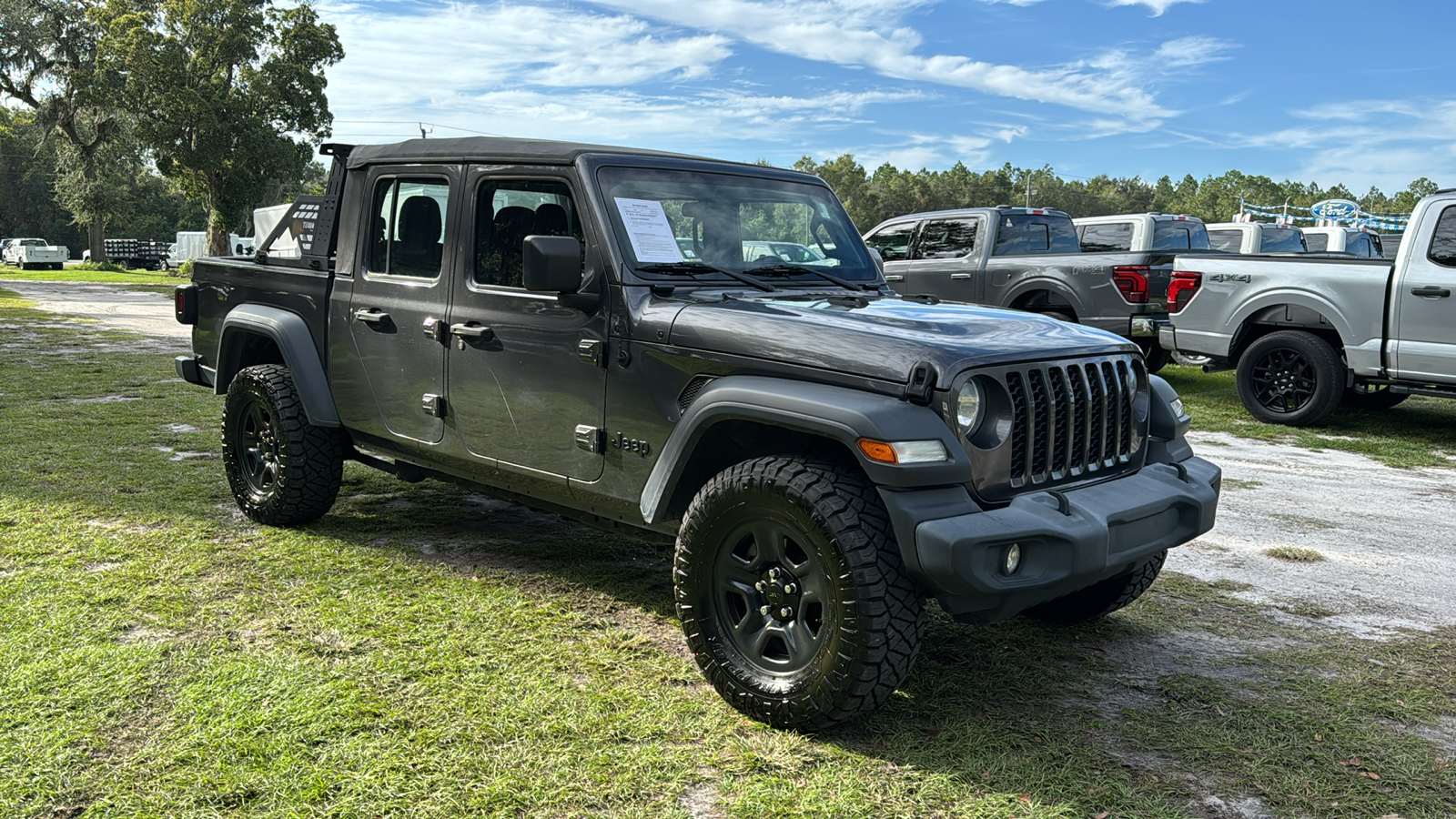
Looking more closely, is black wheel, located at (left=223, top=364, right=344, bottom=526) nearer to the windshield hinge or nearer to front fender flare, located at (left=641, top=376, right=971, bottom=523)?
front fender flare, located at (left=641, top=376, right=971, bottom=523)

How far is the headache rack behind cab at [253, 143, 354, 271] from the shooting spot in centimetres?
548

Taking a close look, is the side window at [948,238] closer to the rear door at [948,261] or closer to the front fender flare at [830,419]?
the rear door at [948,261]

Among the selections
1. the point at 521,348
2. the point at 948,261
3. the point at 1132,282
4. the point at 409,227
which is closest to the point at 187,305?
the point at 409,227

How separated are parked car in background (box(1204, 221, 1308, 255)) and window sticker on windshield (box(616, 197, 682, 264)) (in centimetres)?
1304

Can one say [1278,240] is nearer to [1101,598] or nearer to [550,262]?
[1101,598]

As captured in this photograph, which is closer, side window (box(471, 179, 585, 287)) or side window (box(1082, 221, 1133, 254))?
Result: side window (box(471, 179, 585, 287))

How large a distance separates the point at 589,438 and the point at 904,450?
56.3 inches

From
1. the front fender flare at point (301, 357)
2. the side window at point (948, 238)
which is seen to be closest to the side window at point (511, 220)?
the front fender flare at point (301, 357)

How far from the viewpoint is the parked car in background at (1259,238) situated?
1559cm

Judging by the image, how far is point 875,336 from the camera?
3521 mm

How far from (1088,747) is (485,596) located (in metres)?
2.55

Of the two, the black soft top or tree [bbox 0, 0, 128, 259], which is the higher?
tree [bbox 0, 0, 128, 259]

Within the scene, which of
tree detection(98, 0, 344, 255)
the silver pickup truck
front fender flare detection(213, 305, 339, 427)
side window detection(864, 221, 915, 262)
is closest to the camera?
front fender flare detection(213, 305, 339, 427)

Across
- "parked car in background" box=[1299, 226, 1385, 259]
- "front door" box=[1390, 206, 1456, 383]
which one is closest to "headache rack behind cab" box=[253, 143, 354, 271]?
"front door" box=[1390, 206, 1456, 383]
